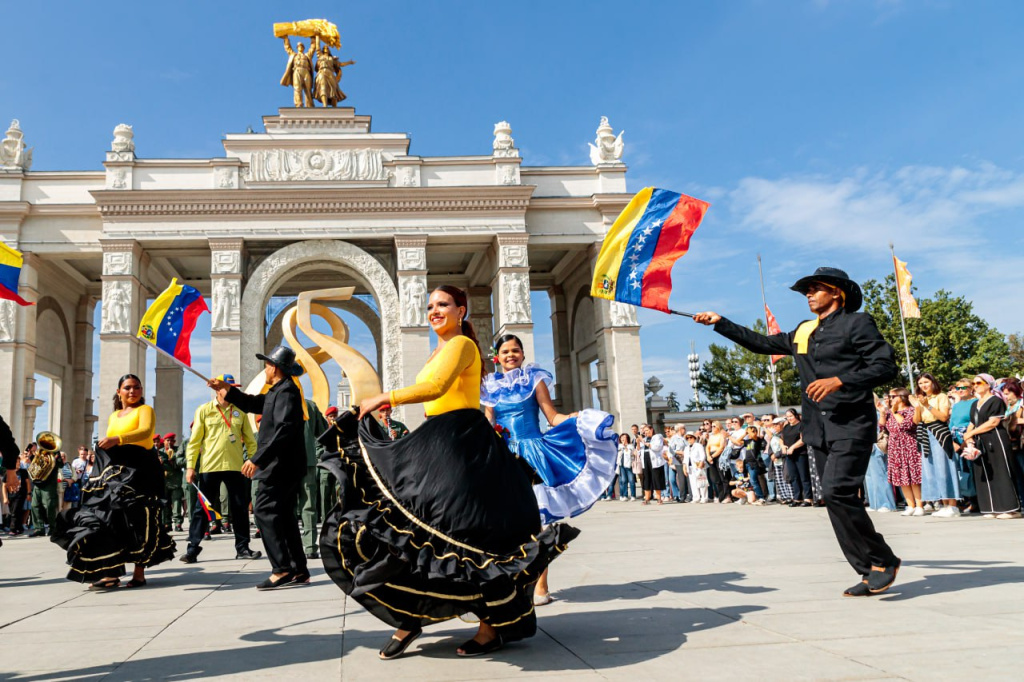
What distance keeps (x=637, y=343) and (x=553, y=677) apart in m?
24.5

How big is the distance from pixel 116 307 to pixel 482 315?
1328 cm

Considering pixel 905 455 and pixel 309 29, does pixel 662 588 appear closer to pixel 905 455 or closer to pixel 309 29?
pixel 905 455

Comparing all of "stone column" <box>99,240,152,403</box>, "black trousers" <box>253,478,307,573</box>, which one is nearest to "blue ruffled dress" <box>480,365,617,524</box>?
"black trousers" <box>253,478,307,573</box>

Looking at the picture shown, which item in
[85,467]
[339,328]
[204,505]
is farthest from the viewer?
[85,467]

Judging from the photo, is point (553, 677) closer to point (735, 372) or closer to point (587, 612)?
point (587, 612)

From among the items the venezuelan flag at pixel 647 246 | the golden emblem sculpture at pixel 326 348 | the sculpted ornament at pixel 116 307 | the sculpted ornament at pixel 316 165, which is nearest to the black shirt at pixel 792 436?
the venezuelan flag at pixel 647 246

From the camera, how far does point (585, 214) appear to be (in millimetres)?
28297

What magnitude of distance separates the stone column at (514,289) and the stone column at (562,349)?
670cm

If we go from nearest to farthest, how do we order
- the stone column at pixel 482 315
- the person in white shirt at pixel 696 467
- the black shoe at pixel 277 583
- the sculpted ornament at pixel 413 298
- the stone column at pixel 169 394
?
the black shoe at pixel 277 583
the person in white shirt at pixel 696 467
the sculpted ornament at pixel 413 298
the stone column at pixel 169 394
the stone column at pixel 482 315

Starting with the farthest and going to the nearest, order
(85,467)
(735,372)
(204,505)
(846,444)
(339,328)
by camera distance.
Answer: (735,372), (85,467), (204,505), (339,328), (846,444)

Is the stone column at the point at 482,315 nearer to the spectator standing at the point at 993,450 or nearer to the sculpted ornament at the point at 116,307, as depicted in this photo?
the sculpted ornament at the point at 116,307

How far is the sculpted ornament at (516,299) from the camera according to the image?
2631 cm

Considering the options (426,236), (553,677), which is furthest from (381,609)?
(426,236)

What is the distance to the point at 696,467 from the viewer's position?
1781 centimetres
